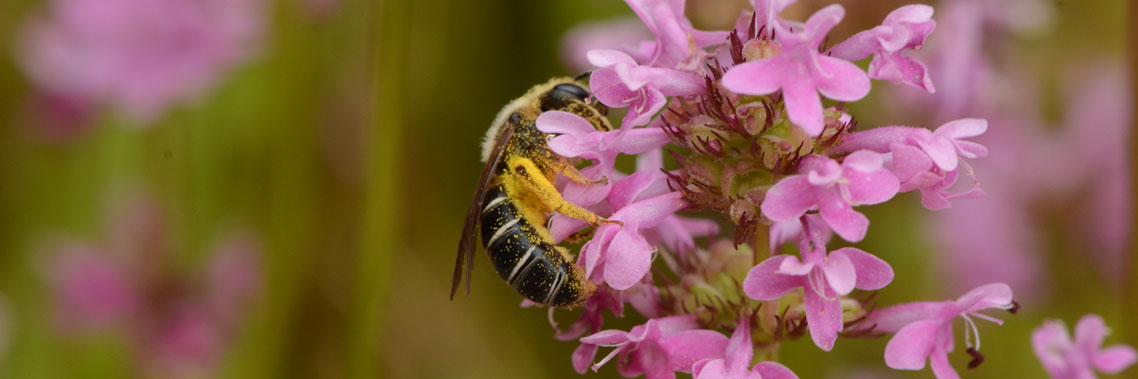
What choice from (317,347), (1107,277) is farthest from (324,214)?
(1107,277)

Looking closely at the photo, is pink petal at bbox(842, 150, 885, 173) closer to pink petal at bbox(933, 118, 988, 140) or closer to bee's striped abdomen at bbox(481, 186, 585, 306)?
pink petal at bbox(933, 118, 988, 140)

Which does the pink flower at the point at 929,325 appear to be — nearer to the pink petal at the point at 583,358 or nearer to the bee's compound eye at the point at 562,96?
the pink petal at the point at 583,358

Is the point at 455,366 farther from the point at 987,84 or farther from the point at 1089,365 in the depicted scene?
the point at 1089,365

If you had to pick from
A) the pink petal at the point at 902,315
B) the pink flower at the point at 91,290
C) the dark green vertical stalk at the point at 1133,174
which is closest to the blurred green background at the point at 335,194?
the pink flower at the point at 91,290

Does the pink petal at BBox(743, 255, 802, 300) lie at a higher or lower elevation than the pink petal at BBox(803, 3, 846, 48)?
lower

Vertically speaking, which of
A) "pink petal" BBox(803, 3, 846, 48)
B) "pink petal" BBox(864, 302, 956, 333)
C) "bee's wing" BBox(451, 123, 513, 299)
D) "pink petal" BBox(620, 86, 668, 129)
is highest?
"pink petal" BBox(803, 3, 846, 48)

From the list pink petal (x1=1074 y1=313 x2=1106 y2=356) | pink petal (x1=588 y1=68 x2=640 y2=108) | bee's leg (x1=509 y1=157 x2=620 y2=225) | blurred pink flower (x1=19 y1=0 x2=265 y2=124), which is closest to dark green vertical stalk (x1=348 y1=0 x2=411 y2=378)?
bee's leg (x1=509 y1=157 x2=620 y2=225)
